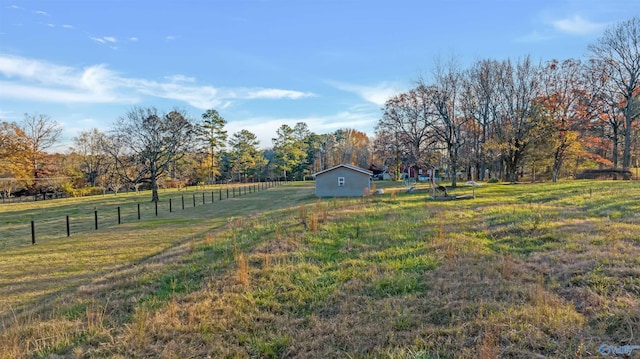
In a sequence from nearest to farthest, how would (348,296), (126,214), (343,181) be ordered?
(348,296)
(126,214)
(343,181)

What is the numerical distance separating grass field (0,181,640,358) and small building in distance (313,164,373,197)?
21.1 m

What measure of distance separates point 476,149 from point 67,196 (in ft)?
167

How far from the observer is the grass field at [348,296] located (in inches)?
141

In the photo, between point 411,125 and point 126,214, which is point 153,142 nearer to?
point 126,214

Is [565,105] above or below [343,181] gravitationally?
above

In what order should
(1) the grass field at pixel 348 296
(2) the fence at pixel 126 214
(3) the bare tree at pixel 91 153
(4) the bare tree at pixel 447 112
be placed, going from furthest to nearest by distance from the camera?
1. (3) the bare tree at pixel 91 153
2. (4) the bare tree at pixel 447 112
3. (2) the fence at pixel 126 214
4. (1) the grass field at pixel 348 296

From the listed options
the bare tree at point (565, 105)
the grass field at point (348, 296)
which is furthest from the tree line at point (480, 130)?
the grass field at point (348, 296)

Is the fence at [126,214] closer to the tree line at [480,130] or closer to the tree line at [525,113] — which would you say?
the tree line at [480,130]

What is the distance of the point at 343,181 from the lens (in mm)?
30875

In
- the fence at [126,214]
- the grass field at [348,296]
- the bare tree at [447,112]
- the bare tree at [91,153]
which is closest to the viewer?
the grass field at [348,296]

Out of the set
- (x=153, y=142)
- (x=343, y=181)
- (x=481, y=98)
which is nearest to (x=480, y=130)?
(x=481, y=98)

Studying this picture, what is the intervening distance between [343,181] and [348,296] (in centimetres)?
2611

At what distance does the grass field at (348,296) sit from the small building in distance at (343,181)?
21097mm

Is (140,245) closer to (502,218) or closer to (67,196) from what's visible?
(502,218)
